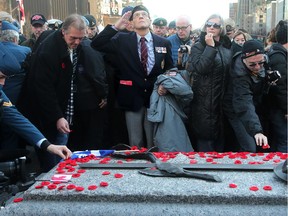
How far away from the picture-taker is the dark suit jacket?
392cm

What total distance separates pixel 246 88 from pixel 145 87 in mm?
965

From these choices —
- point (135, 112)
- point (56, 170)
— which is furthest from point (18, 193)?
point (135, 112)

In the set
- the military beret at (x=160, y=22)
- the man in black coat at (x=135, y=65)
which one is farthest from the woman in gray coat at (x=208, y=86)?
the military beret at (x=160, y=22)

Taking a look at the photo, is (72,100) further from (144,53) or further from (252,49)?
(252,49)

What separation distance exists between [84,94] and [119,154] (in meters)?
1.68

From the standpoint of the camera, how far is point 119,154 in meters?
2.46

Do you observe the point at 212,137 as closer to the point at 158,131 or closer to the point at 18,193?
the point at 158,131

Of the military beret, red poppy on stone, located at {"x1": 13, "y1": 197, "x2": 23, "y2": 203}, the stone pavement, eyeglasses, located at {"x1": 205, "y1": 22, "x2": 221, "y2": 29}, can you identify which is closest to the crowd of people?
eyeglasses, located at {"x1": 205, "y1": 22, "x2": 221, "y2": 29}

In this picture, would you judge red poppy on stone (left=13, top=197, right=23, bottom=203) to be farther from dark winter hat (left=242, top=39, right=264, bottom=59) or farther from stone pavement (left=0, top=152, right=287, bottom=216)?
dark winter hat (left=242, top=39, right=264, bottom=59)

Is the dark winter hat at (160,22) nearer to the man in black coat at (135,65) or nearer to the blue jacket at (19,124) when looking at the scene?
the man in black coat at (135,65)

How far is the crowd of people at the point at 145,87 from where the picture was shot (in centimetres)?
347

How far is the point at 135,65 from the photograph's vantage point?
3939 mm

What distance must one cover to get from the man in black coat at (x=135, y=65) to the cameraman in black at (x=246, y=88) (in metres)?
0.73

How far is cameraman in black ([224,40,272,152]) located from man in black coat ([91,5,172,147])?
73cm
